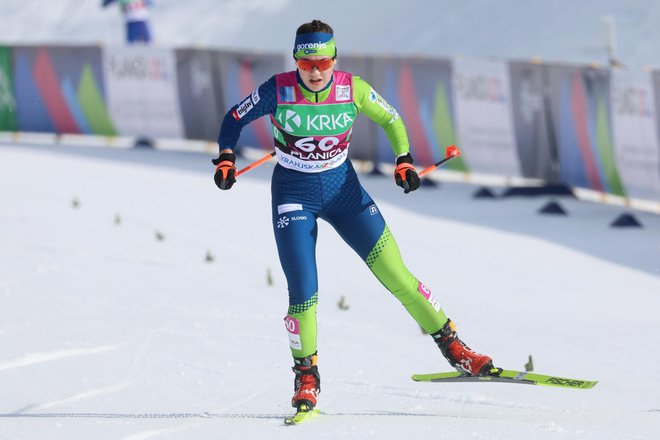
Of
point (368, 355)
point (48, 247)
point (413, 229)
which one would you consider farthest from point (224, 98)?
point (368, 355)

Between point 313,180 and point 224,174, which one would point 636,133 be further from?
point 224,174

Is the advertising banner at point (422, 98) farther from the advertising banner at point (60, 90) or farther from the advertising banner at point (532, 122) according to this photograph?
the advertising banner at point (60, 90)

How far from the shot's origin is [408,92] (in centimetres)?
1750

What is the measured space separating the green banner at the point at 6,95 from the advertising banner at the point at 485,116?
25.0ft

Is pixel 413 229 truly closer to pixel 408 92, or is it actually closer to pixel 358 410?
pixel 408 92

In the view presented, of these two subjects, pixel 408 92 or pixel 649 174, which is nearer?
pixel 649 174

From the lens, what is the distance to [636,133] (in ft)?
46.8

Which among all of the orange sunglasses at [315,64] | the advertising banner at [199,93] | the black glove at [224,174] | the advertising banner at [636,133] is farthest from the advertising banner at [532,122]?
the black glove at [224,174]

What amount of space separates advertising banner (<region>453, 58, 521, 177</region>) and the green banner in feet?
25.0

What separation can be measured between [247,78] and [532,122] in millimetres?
4686

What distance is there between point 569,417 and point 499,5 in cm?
2052

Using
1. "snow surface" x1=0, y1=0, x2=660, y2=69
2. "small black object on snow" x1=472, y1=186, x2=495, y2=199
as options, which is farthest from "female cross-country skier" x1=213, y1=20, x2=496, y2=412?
"snow surface" x1=0, y1=0, x2=660, y2=69

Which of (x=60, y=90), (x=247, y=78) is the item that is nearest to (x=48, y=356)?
(x=247, y=78)

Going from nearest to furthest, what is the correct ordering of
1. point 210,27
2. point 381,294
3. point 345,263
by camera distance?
1. point 381,294
2. point 345,263
3. point 210,27
